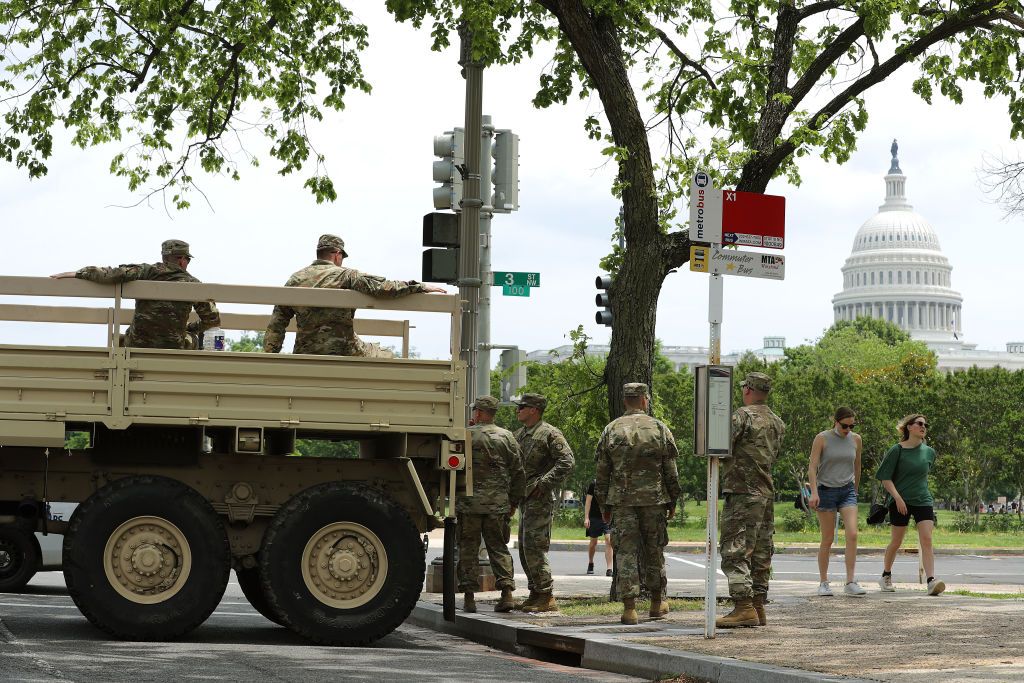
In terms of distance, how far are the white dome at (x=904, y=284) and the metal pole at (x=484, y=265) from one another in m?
167

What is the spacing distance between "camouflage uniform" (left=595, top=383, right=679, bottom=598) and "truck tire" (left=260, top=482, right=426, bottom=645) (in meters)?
1.96

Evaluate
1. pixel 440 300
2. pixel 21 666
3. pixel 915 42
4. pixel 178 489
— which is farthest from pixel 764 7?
pixel 21 666

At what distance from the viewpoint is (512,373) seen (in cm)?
1595

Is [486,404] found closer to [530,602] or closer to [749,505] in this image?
[530,602]

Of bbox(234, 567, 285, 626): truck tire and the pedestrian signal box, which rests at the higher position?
the pedestrian signal box

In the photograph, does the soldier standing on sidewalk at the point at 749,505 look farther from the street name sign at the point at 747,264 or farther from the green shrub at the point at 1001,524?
the green shrub at the point at 1001,524

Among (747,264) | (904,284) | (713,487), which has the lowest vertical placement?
(713,487)

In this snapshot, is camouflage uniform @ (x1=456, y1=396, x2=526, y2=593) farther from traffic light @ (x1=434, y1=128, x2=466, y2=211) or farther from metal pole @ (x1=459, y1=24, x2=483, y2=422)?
traffic light @ (x1=434, y1=128, x2=466, y2=211)

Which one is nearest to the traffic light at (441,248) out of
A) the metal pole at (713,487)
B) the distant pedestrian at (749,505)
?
the distant pedestrian at (749,505)

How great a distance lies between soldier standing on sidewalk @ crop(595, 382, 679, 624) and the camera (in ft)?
37.9

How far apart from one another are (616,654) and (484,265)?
648cm

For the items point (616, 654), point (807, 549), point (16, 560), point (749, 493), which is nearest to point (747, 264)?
point (749, 493)

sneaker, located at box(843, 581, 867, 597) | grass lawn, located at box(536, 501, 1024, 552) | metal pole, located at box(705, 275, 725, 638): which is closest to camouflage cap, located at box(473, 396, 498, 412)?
metal pole, located at box(705, 275, 725, 638)

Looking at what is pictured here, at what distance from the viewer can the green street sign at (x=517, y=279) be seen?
15.5 metres
